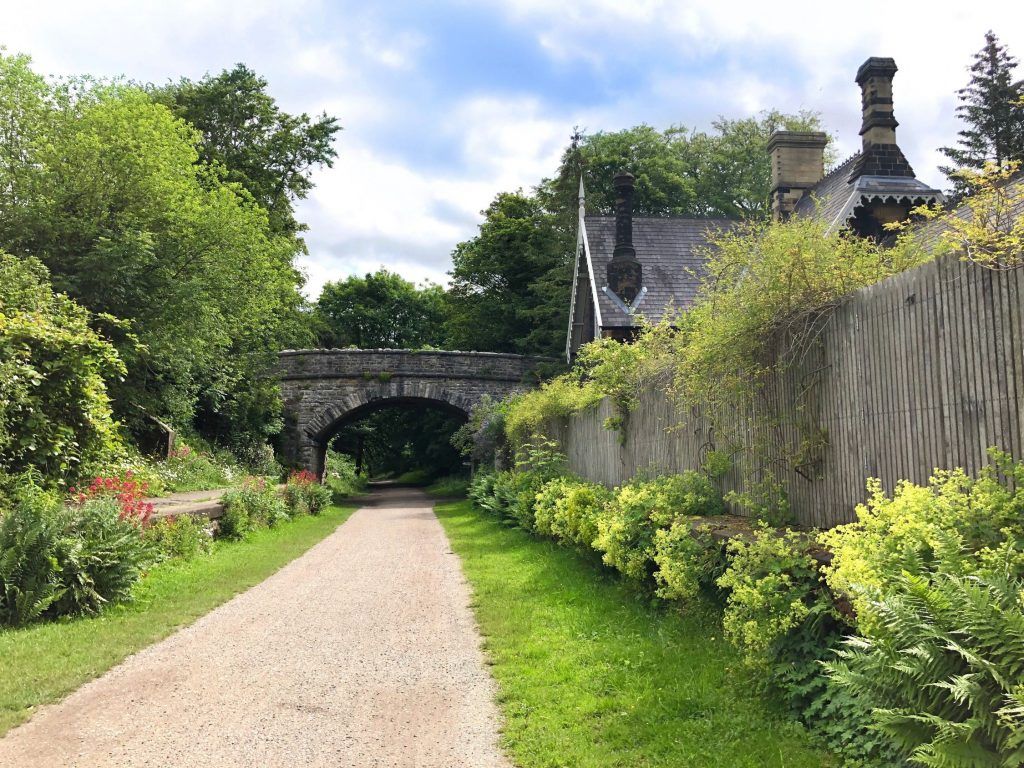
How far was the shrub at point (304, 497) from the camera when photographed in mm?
18672

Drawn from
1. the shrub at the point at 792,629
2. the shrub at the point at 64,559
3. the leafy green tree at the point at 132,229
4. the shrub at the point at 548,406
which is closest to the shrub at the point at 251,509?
the leafy green tree at the point at 132,229

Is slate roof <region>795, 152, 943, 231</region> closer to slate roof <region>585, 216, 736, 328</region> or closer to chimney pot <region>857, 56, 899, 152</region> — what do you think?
chimney pot <region>857, 56, 899, 152</region>

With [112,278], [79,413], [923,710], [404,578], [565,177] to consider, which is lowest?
[404,578]

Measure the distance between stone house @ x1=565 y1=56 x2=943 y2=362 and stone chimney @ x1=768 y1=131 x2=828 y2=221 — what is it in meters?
0.02

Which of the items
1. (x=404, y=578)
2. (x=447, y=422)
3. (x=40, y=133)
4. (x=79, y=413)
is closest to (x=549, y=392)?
(x=404, y=578)

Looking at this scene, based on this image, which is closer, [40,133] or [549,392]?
[549,392]

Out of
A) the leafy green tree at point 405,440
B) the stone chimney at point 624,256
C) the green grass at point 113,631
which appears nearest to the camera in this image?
the green grass at point 113,631

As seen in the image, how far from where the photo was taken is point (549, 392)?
47.8 feet

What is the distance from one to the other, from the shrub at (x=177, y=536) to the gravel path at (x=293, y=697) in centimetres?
240

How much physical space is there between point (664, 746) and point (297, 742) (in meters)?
1.92

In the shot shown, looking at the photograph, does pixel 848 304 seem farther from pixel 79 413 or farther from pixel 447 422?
pixel 447 422

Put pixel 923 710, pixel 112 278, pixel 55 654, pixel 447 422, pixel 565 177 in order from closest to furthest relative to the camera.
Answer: pixel 923 710 → pixel 55 654 → pixel 112 278 → pixel 565 177 → pixel 447 422

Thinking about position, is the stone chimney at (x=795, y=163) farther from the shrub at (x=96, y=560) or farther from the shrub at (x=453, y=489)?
the shrub at (x=96, y=560)

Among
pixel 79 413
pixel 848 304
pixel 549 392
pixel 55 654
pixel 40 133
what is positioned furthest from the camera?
pixel 40 133
